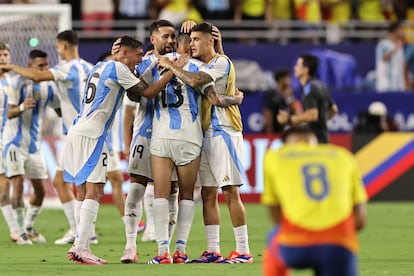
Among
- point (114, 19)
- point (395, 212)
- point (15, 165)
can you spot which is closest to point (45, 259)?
point (15, 165)

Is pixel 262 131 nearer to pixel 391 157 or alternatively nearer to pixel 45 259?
pixel 391 157

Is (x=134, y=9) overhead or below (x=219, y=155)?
overhead

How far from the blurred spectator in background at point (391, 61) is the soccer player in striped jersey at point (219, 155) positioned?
1166 cm

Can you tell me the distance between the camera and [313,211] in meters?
6.91

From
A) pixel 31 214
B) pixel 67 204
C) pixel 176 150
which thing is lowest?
pixel 31 214

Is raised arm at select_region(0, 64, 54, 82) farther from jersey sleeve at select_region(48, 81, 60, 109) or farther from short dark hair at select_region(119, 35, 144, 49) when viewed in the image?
short dark hair at select_region(119, 35, 144, 49)

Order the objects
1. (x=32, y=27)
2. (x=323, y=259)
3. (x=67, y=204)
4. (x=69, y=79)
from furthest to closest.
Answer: (x=32, y=27) < (x=67, y=204) < (x=69, y=79) < (x=323, y=259)

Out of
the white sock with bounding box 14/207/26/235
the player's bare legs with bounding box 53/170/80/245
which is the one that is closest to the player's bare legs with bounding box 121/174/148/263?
the player's bare legs with bounding box 53/170/80/245

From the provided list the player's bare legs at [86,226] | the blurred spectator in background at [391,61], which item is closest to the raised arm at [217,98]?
the player's bare legs at [86,226]

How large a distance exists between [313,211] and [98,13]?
1724 centimetres

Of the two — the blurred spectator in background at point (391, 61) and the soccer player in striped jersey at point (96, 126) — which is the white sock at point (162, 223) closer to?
the soccer player in striped jersey at point (96, 126)

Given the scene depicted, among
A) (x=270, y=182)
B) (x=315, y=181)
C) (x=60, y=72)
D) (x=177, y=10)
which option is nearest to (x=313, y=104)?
(x=60, y=72)

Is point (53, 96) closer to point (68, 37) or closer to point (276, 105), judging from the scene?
point (68, 37)

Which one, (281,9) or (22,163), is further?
(281,9)
